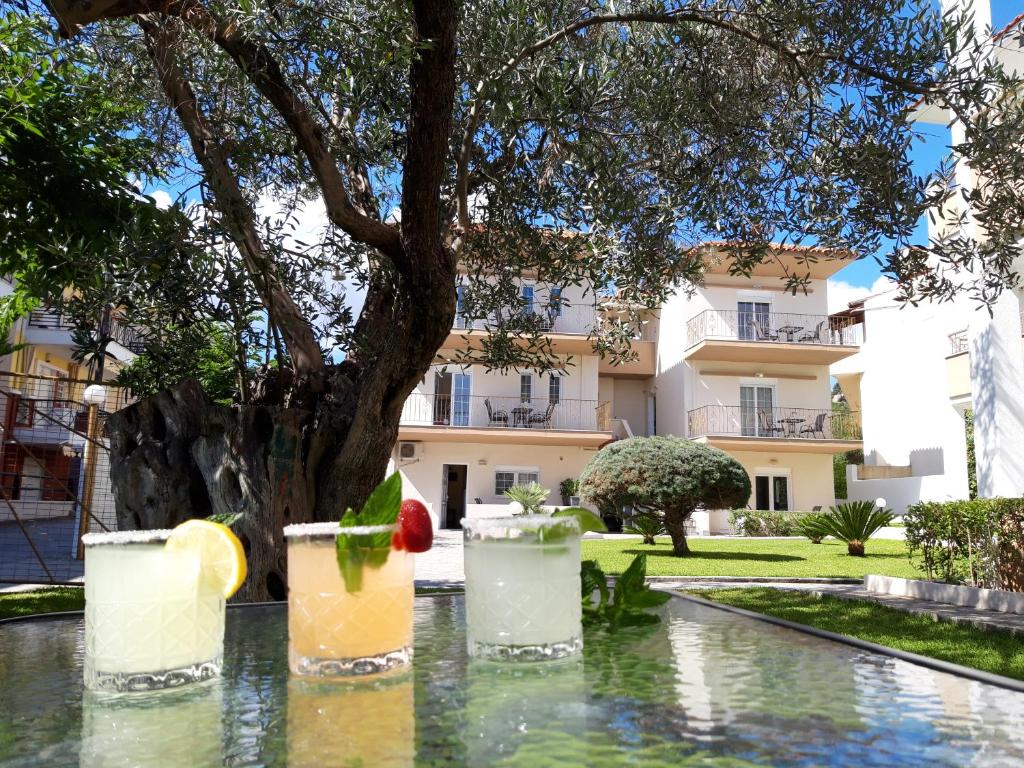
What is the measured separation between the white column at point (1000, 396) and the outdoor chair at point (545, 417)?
14151 millimetres

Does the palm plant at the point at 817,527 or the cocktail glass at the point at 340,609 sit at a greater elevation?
the cocktail glass at the point at 340,609

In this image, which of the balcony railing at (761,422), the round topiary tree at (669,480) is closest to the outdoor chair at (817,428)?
the balcony railing at (761,422)

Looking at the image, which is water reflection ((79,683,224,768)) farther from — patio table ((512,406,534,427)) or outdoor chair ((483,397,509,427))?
patio table ((512,406,534,427))

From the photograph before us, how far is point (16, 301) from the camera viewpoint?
7.66 meters

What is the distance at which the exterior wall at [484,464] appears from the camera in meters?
24.6

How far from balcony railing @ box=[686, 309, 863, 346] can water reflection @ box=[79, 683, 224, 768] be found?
24247mm

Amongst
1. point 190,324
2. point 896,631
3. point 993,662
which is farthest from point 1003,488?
point 190,324

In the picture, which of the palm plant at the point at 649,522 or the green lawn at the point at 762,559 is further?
the palm plant at the point at 649,522

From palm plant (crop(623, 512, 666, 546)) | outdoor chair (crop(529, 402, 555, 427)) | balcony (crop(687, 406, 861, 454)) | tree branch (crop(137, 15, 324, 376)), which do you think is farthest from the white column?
outdoor chair (crop(529, 402, 555, 427))

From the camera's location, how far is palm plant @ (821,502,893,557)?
13.9 meters

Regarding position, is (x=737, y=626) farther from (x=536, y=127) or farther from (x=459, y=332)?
(x=459, y=332)

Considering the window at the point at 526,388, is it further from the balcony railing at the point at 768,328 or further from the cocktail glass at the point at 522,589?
the cocktail glass at the point at 522,589

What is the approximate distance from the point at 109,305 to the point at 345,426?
1.60m

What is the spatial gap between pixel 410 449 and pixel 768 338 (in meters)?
12.2
